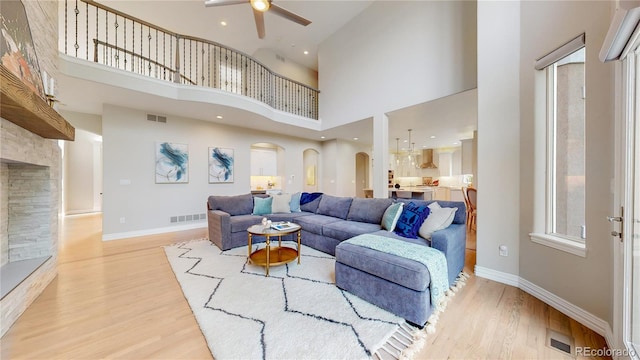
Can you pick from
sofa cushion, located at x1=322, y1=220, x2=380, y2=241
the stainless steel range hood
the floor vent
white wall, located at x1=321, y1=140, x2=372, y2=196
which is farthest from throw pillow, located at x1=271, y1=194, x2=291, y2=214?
the stainless steel range hood

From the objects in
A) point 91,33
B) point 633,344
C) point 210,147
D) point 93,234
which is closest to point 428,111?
point 633,344

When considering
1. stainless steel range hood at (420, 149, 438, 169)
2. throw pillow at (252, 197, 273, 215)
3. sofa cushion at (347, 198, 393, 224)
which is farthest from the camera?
stainless steel range hood at (420, 149, 438, 169)

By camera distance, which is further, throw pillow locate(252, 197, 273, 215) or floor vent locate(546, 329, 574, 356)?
throw pillow locate(252, 197, 273, 215)

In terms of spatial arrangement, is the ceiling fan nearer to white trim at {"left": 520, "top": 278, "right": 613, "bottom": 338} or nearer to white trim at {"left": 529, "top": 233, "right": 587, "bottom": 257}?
white trim at {"left": 529, "top": 233, "right": 587, "bottom": 257}

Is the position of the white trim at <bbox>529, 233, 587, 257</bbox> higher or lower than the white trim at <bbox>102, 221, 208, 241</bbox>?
higher

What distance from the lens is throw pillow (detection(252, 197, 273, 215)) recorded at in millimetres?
4297

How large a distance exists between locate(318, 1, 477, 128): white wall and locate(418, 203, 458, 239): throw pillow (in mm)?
2432

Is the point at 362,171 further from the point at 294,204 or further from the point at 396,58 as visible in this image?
the point at 294,204

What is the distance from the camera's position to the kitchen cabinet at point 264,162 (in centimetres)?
771

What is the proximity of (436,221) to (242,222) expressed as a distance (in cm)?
293

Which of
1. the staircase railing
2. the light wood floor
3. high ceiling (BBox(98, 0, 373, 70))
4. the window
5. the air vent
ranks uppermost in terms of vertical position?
high ceiling (BBox(98, 0, 373, 70))

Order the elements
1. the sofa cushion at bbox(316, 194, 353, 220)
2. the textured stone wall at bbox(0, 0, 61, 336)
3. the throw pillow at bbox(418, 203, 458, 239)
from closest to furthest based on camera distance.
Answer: the textured stone wall at bbox(0, 0, 61, 336)
the throw pillow at bbox(418, 203, 458, 239)
the sofa cushion at bbox(316, 194, 353, 220)

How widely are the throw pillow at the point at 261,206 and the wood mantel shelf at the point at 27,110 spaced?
2617 millimetres

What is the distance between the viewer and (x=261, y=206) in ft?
14.2
